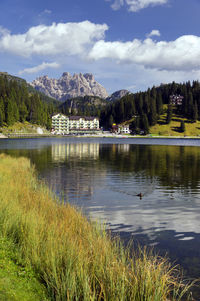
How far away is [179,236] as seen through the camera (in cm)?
1427

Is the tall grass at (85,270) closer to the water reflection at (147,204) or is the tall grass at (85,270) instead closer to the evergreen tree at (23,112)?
the water reflection at (147,204)

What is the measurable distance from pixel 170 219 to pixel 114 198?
270 inches

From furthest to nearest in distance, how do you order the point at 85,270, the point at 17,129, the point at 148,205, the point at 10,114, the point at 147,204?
the point at 17,129 < the point at 10,114 < the point at 147,204 < the point at 148,205 < the point at 85,270

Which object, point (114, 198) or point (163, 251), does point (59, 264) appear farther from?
point (114, 198)

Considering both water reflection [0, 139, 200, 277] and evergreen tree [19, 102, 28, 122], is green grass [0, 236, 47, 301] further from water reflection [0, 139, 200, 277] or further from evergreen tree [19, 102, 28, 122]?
evergreen tree [19, 102, 28, 122]

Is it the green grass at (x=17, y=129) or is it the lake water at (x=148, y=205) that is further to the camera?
the green grass at (x=17, y=129)

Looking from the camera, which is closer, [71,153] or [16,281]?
[16,281]

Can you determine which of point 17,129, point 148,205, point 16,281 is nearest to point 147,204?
point 148,205

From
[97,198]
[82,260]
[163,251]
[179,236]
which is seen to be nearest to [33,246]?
[82,260]

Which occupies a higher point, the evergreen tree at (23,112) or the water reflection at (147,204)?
the evergreen tree at (23,112)

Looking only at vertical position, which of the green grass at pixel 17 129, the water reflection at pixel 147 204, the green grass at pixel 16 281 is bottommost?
the water reflection at pixel 147 204

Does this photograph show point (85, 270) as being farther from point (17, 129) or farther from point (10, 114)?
point (17, 129)

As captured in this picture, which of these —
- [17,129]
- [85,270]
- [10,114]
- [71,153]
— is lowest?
[71,153]

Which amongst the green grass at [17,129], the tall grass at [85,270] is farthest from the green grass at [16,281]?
the green grass at [17,129]
